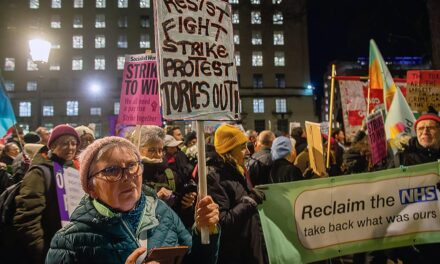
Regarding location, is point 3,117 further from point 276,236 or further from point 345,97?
point 345,97

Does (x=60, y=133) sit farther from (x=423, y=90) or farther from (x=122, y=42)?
(x=122, y=42)

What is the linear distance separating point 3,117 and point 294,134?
5.78m

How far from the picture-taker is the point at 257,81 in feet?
226

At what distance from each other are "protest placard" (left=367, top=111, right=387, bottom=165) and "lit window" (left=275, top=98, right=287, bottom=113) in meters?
63.7

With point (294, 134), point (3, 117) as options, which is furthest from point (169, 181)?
point (294, 134)

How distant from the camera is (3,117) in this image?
6.22 meters

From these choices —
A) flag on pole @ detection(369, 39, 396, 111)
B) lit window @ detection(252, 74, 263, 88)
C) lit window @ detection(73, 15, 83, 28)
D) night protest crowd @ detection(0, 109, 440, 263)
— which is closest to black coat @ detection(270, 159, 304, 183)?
night protest crowd @ detection(0, 109, 440, 263)

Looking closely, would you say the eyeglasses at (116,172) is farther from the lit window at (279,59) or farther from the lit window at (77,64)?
the lit window at (77,64)

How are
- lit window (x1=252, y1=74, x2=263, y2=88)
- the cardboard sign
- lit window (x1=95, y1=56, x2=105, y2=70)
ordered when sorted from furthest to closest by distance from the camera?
lit window (x1=252, y1=74, x2=263, y2=88) < lit window (x1=95, y1=56, x2=105, y2=70) < the cardboard sign

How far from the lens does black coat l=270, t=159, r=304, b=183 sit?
5.28 meters

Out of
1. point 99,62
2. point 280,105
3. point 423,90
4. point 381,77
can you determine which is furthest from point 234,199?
point 280,105

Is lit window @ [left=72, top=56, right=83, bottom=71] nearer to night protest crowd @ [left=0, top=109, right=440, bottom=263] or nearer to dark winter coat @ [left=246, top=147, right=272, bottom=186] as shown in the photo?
night protest crowd @ [left=0, top=109, right=440, bottom=263]

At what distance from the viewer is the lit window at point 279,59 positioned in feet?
224

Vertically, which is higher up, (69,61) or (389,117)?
(69,61)
